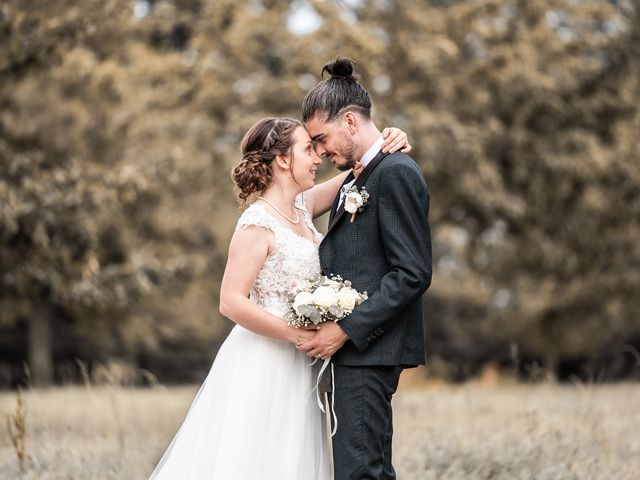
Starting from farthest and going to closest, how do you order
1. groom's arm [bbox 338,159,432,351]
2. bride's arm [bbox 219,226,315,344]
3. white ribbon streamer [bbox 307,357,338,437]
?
bride's arm [bbox 219,226,315,344], white ribbon streamer [bbox 307,357,338,437], groom's arm [bbox 338,159,432,351]

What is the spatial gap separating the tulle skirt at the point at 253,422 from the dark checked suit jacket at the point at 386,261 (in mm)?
327

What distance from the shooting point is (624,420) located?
6.82 metres

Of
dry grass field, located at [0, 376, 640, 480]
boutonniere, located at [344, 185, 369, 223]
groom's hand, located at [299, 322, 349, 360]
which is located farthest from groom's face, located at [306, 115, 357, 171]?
dry grass field, located at [0, 376, 640, 480]

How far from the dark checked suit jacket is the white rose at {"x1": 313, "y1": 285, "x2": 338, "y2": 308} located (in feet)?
0.36

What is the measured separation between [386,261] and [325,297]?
35cm

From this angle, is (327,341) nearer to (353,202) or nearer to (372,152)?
(353,202)

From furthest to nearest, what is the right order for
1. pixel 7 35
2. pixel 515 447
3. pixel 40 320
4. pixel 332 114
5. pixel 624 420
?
pixel 40 320, pixel 7 35, pixel 624 420, pixel 515 447, pixel 332 114

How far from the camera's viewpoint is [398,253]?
3574 mm

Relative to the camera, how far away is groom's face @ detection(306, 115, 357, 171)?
153 inches

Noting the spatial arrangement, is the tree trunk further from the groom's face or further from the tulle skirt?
the groom's face

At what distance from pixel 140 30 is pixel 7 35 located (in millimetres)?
4493

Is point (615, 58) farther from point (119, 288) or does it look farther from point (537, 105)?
point (119, 288)

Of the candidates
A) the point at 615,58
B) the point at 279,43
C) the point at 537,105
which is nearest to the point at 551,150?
the point at 537,105

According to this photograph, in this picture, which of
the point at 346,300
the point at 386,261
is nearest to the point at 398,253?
the point at 386,261
